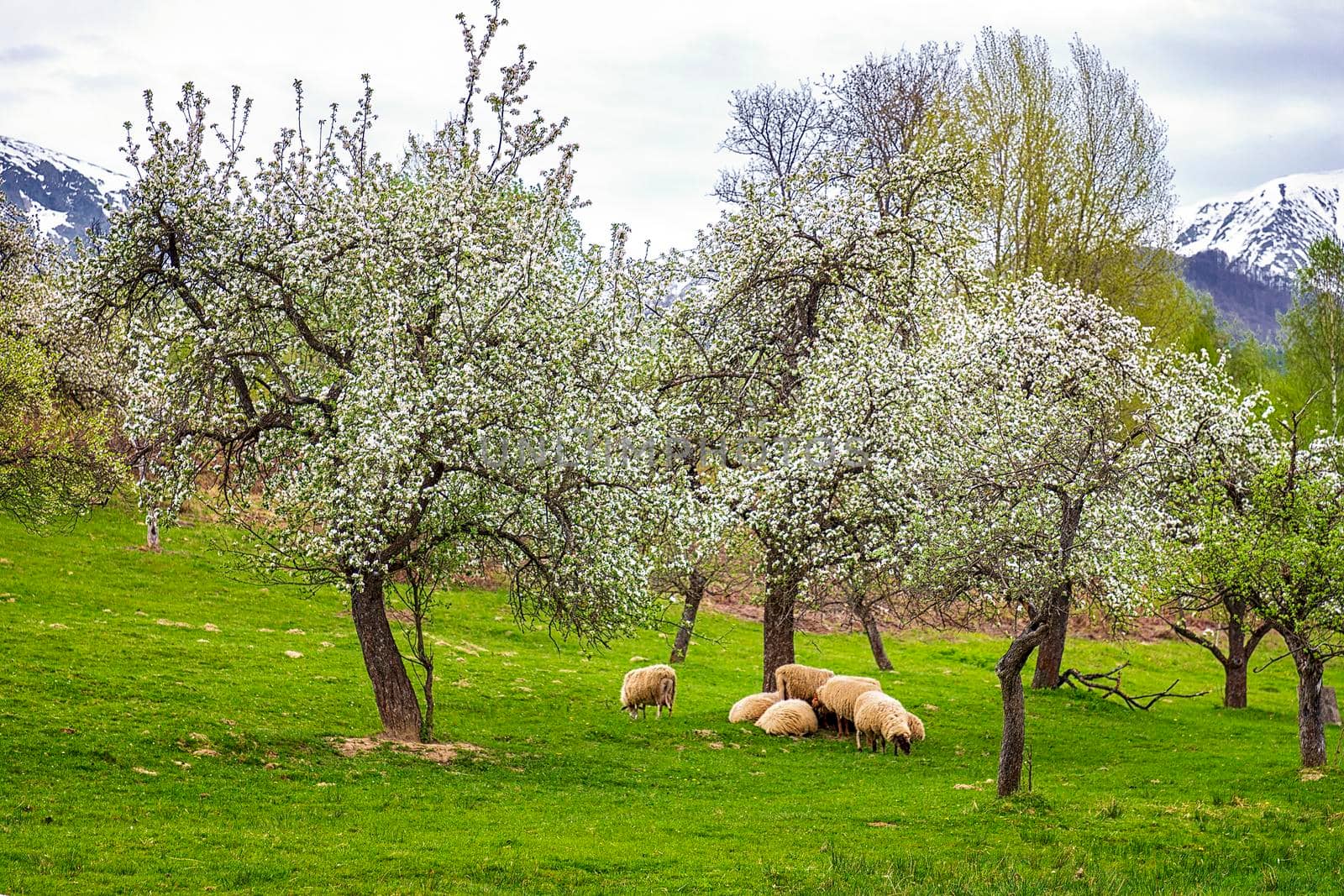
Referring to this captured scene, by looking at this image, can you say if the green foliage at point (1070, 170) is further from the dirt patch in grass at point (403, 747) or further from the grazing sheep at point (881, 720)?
the dirt patch in grass at point (403, 747)

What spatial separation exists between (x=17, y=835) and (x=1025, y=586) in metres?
18.1

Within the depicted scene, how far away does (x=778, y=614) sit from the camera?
1146 inches

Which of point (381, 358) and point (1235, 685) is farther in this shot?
point (1235, 685)

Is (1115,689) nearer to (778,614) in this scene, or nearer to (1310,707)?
(1310,707)

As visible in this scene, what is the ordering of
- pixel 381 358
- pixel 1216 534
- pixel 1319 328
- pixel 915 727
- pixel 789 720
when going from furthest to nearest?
pixel 1319 328
pixel 789 720
pixel 915 727
pixel 1216 534
pixel 381 358

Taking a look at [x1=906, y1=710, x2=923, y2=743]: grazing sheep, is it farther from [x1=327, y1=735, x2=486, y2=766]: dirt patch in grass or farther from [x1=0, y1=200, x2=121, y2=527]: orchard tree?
[x1=0, y1=200, x2=121, y2=527]: orchard tree

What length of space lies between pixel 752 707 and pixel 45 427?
1965cm

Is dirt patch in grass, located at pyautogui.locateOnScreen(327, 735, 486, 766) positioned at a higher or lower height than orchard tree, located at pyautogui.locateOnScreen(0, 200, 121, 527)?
lower

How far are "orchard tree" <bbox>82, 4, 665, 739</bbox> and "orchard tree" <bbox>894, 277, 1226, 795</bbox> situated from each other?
6.88 meters

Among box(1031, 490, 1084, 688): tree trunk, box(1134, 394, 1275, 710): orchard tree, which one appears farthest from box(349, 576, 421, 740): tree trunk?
box(1134, 394, 1275, 710): orchard tree

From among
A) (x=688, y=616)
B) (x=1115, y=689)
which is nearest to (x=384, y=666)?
(x=688, y=616)

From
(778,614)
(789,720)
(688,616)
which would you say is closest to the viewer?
(789,720)

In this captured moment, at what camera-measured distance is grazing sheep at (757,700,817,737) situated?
27.4m

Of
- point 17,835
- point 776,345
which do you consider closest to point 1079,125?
point 776,345
